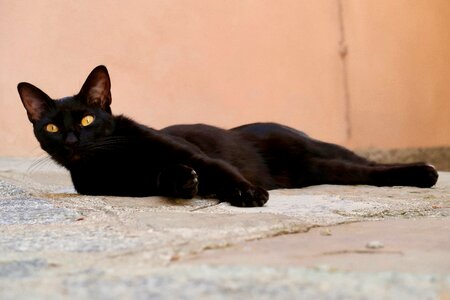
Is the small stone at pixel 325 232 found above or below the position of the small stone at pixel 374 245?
above

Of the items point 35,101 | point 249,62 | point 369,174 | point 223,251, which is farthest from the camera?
point 249,62

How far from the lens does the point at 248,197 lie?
1.59 m

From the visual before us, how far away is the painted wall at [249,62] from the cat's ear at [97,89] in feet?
5.97

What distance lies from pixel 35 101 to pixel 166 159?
1.49 feet

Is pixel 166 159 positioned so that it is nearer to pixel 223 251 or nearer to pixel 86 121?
pixel 86 121

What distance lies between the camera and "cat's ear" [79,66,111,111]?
1914 mm

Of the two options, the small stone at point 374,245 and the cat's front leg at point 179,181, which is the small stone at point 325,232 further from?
the cat's front leg at point 179,181

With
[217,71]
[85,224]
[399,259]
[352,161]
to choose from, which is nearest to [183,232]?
[85,224]

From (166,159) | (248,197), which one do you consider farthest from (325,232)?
(166,159)

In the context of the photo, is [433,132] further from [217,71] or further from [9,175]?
[9,175]

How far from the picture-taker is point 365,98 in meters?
4.55

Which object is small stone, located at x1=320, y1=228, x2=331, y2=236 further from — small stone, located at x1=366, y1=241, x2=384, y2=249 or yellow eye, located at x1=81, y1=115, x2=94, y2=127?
yellow eye, located at x1=81, y1=115, x2=94, y2=127

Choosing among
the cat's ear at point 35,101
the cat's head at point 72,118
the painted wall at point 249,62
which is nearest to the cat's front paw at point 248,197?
the cat's head at point 72,118

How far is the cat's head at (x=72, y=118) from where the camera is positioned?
6.00ft
